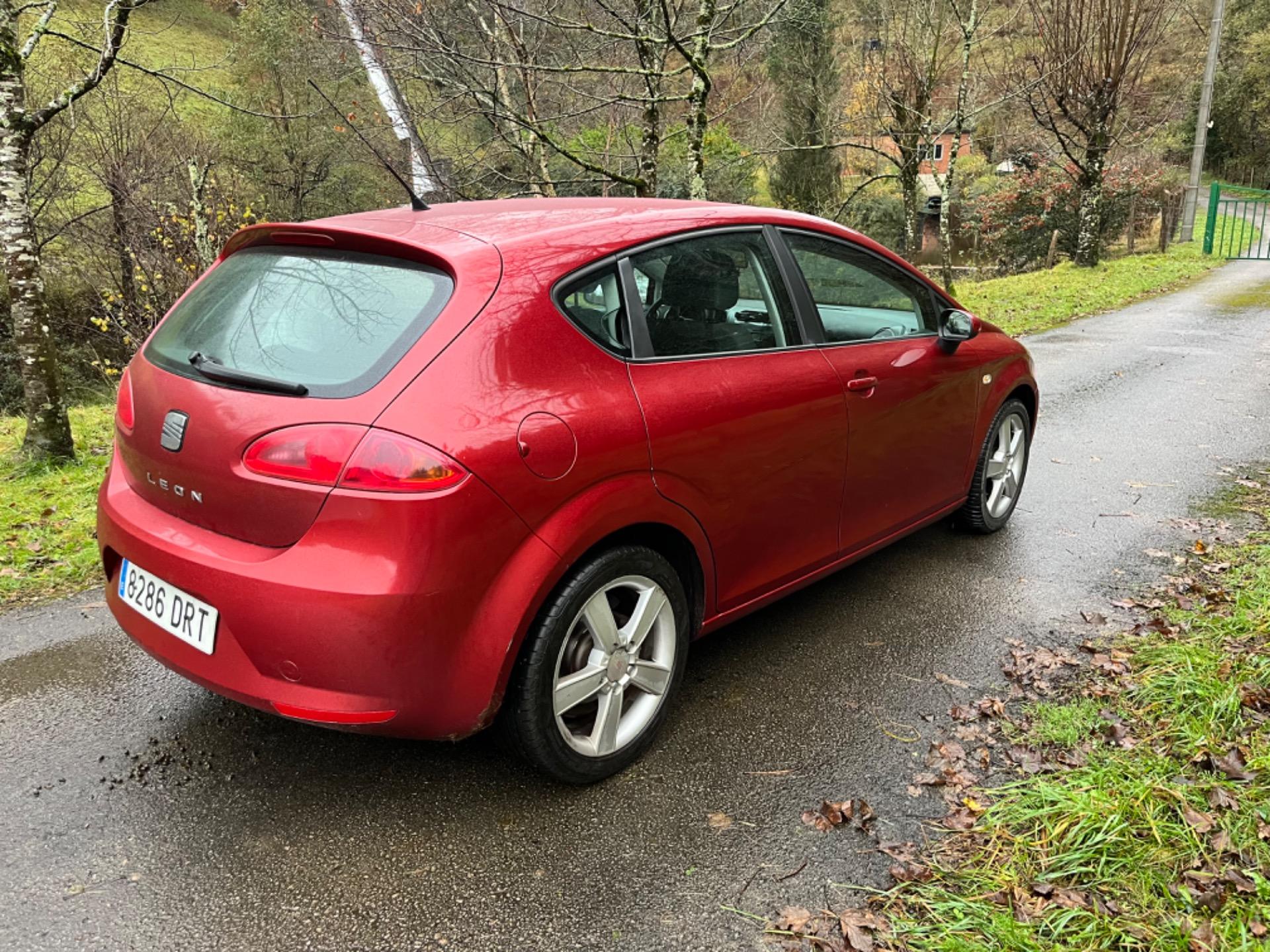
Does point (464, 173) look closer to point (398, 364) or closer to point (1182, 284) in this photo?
point (398, 364)

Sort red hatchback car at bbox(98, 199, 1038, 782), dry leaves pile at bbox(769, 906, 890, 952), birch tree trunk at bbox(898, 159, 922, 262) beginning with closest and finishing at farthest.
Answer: dry leaves pile at bbox(769, 906, 890, 952) → red hatchback car at bbox(98, 199, 1038, 782) → birch tree trunk at bbox(898, 159, 922, 262)

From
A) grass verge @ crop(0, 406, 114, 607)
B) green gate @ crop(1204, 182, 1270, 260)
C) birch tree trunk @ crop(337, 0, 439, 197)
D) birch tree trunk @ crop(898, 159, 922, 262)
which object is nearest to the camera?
grass verge @ crop(0, 406, 114, 607)

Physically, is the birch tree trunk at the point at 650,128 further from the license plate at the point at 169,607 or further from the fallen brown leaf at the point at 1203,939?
the fallen brown leaf at the point at 1203,939

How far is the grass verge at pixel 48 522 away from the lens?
421 centimetres

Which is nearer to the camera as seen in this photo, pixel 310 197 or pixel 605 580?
pixel 605 580

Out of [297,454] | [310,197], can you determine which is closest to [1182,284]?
[297,454]

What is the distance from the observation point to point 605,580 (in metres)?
2.52

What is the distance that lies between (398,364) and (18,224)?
498 centimetres

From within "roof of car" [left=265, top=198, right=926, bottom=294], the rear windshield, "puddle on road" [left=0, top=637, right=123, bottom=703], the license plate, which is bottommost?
"puddle on road" [left=0, top=637, right=123, bottom=703]

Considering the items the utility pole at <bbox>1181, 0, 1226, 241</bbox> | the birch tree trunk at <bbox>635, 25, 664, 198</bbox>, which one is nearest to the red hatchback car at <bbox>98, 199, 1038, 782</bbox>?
the birch tree trunk at <bbox>635, 25, 664, 198</bbox>

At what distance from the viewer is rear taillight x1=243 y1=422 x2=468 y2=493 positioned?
212 centimetres

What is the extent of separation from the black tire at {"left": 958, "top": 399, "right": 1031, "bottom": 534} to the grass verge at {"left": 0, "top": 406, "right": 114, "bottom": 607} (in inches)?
174

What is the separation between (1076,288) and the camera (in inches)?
620

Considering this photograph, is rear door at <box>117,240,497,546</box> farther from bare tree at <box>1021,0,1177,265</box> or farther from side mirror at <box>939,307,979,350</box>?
bare tree at <box>1021,0,1177,265</box>
